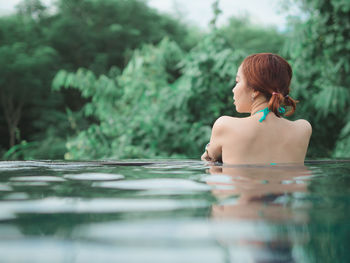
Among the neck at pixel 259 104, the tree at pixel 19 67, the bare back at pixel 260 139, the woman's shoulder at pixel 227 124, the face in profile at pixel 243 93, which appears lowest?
the bare back at pixel 260 139

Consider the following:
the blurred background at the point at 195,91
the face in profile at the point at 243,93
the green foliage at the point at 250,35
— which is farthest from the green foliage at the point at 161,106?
the green foliage at the point at 250,35

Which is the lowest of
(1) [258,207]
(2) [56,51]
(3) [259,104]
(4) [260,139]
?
(1) [258,207]

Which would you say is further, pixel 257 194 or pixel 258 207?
pixel 257 194

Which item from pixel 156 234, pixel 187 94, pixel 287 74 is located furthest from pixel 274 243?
pixel 187 94

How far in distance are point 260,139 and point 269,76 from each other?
31 centimetres

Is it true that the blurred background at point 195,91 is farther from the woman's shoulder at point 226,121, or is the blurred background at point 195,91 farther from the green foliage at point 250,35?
the green foliage at point 250,35

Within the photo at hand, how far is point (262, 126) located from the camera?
6.06 ft

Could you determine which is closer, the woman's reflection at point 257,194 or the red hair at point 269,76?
the woman's reflection at point 257,194

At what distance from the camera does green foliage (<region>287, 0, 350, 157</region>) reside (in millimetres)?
4374

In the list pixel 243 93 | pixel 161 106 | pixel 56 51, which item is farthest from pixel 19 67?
pixel 243 93

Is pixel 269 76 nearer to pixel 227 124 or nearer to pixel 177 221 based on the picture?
pixel 227 124

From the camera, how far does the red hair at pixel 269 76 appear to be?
75.2 inches

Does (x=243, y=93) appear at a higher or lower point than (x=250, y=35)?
lower

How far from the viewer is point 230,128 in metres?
1.88
